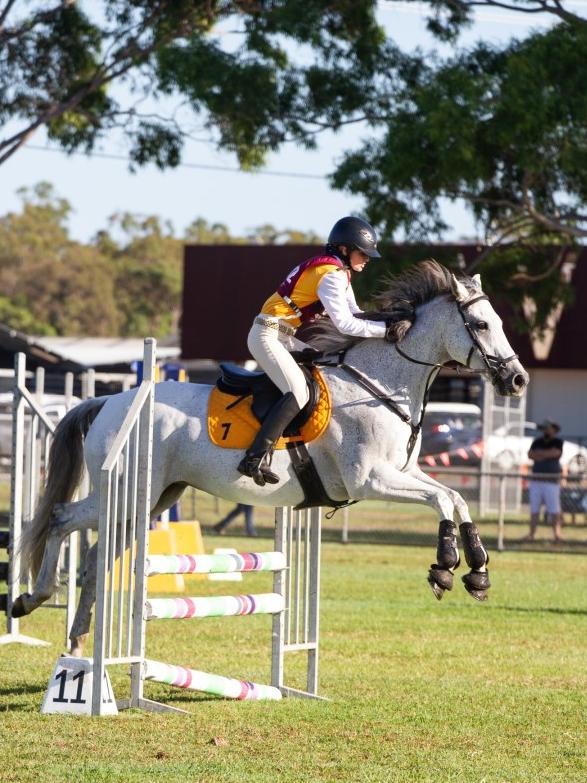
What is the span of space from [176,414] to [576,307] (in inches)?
1096

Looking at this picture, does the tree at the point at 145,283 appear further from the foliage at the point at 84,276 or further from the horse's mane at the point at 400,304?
the horse's mane at the point at 400,304

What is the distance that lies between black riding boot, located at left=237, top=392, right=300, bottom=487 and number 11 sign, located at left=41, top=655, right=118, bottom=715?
1350 millimetres

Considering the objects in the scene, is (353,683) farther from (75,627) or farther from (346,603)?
(346,603)

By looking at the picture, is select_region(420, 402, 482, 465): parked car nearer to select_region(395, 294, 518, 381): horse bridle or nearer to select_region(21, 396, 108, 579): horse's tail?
select_region(21, 396, 108, 579): horse's tail

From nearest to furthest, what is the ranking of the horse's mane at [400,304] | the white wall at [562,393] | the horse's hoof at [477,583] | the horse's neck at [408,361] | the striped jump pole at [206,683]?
the horse's hoof at [477,583] → the striped jump pole at [206,683] → the horse's neck at [408,361] → the horse's mane at [400,304] → the white wall at [562,393]

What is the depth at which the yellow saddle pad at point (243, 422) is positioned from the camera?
7.91 meters

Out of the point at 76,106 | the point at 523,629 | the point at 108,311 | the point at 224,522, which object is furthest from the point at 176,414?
the point at 108,311

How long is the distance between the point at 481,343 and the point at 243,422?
1426 millimetres

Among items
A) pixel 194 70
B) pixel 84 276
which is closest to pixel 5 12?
pixel 194 70

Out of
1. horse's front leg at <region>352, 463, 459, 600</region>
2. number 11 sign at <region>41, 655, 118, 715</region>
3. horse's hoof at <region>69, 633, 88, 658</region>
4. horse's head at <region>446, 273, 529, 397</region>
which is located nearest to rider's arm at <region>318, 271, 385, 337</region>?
horse's head at <region>446, 273, 529, 397</region>

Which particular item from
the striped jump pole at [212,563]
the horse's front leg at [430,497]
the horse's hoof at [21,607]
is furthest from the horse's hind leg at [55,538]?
the horse's front leg at [430,497]

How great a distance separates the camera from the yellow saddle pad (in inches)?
312

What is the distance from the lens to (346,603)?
14.1m

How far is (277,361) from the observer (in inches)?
311
